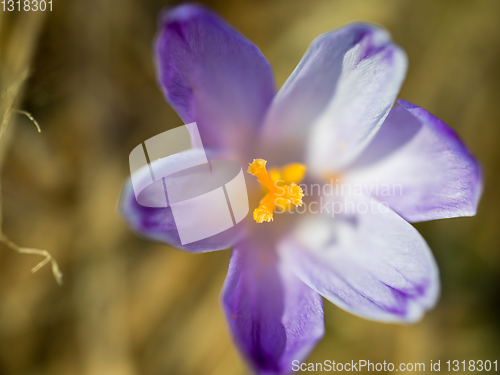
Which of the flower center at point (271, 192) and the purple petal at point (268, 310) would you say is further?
the flower center at point (271, 192)

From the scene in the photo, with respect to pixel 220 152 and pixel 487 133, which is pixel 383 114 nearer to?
pixel 220 152

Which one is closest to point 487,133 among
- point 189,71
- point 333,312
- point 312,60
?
point 333,312

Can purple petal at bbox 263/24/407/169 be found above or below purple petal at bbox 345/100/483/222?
above

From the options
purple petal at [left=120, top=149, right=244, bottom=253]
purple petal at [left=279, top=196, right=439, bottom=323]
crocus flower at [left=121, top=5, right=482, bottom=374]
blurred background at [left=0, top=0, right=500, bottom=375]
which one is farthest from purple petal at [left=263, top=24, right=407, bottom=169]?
blurred background at [left=0, top=0, right=500, bottom=375]

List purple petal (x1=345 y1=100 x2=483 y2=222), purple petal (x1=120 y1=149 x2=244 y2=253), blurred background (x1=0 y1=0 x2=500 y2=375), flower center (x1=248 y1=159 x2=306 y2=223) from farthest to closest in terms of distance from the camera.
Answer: blurred background (x1=0 y1=0 x2=500 y2=375)
flower center (x1=248 y1=159 x2=306 y2=223)
purple petal (x1=345 y1=100 x2=483 y2=222)
purple petal (x1=120 y1=149 x2=244 y2=253)

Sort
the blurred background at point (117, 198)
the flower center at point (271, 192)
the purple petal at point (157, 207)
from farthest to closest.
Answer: the blurred background at point (117, 198)
the flower center at point (271, 192)
the purple petal at point (157, 207)
